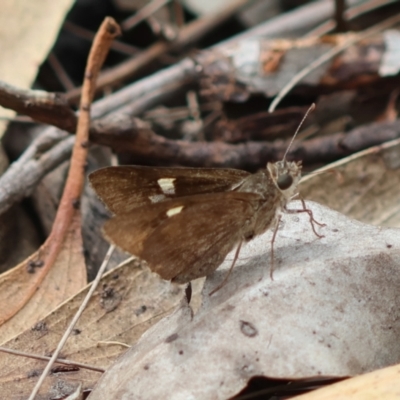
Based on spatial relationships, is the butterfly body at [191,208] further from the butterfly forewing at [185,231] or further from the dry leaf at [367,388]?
the dry leaf at [367,388]

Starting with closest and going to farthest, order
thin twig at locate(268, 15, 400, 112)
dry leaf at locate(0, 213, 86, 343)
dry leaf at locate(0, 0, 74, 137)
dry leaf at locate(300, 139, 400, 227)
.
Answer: dry leaf at locate(0, 213, 86, 343) < dry leaf at locate(300, 139, 400, 227) < dry leaf at locate(0, 0, 74, 137) < thin twig at locate(268, 15, 400, 112)

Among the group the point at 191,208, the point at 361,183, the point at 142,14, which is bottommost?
the point at 361,183

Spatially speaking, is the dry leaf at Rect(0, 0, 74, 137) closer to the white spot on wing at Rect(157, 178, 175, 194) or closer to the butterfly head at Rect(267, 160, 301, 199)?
the white spot on wing at Rect(157, 178, 175, 194)

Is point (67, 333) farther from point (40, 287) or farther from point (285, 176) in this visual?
point (285, 176)

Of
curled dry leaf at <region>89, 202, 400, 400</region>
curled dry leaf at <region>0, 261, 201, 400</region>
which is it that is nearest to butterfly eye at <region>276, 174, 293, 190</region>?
curled dry leaf at <region>89, 202, 400, 400</region>

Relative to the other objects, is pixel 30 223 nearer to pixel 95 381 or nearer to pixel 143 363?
pixel 95 381

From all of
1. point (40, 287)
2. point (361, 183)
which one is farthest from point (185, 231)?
point (361, 183)
